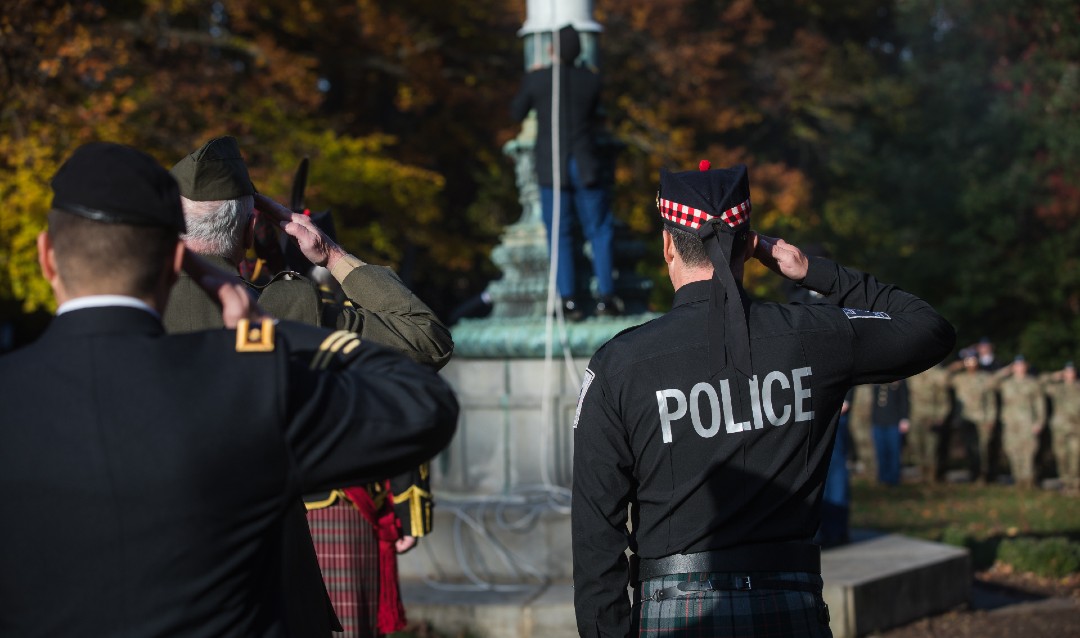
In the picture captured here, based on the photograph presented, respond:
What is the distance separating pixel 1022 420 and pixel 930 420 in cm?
129

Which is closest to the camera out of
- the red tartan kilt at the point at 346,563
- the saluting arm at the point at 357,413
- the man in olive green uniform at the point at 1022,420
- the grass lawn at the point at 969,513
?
the saluting arm at the point at 357,413

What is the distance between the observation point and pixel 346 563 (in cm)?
482

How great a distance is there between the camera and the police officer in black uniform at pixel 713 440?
3.42m

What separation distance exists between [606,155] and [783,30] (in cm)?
2225

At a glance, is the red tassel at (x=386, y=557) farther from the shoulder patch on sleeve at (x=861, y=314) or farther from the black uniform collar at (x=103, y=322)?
the black uniform collar at (x=103, y=322)

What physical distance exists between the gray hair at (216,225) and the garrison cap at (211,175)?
18 millimetres

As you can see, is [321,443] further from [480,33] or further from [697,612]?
[480,33]

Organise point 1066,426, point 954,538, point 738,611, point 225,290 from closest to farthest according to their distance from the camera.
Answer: point 225,290
point 738,611
point 954,538
point 1066,426

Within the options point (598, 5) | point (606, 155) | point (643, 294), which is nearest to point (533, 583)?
point (643, 294)

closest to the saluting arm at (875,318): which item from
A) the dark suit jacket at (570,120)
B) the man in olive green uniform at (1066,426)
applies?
the dark suit jacket at (570,120)

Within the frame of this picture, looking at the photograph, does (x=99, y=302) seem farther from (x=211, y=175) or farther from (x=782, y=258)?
(x=782, y=258)

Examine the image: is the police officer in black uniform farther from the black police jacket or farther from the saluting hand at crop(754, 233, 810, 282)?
the saluting hand at crop(754, 233, 810, 282)

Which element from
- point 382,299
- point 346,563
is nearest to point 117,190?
point 382,299

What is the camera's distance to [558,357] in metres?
8.77
